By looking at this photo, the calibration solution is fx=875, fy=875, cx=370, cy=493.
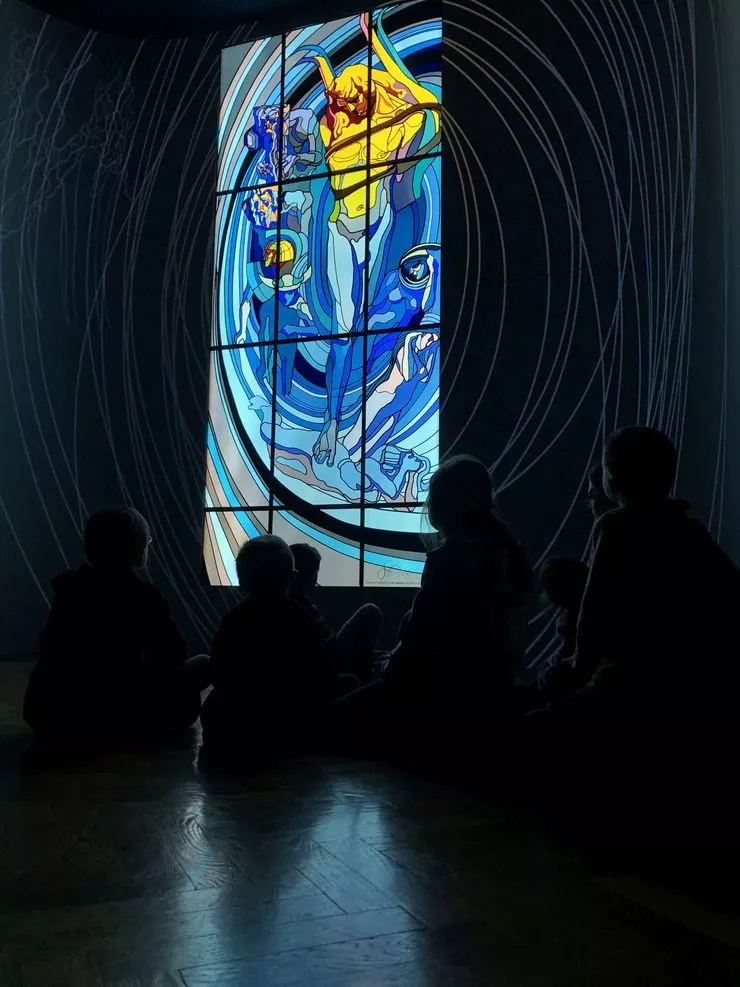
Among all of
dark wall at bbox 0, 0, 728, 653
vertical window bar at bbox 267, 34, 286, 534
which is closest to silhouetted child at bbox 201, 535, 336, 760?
dark wall at bbox 0, 0, 728, 653

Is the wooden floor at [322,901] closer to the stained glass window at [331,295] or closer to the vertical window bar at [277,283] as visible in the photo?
the stained glass window at [331,295]

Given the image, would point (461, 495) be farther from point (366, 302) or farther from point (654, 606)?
point (366, 302)

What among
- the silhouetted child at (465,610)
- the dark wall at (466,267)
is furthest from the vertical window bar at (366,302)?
the silhouetted child at (465,610)

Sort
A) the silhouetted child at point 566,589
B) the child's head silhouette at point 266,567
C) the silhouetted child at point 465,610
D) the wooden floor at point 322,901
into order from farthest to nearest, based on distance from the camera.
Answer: the silhouetted child at point 566,589 < the child's head silhouette at point 266,567 < the silhouetted child at point 465,610 < the wooden floor at point 322,901

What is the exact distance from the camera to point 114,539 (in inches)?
107

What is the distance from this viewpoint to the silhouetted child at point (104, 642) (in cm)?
271

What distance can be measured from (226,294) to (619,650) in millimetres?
5317

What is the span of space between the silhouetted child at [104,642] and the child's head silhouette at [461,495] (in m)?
0.97

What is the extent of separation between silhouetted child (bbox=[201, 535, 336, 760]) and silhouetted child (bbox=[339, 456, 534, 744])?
31 cm

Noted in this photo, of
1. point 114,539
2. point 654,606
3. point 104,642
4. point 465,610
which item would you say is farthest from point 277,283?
point 654,606

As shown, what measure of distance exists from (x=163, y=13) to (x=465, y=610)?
240 inches

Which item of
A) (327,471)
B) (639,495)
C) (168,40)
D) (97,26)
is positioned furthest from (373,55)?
(639,495)

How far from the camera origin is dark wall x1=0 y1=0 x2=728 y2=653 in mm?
4859

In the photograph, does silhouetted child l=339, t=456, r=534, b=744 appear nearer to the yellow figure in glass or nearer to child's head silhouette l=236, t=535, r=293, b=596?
child's head silhouette l=236, t=535, r=293, b=596
